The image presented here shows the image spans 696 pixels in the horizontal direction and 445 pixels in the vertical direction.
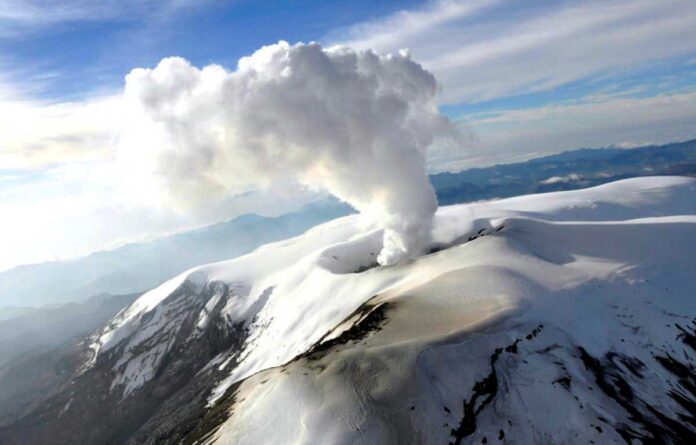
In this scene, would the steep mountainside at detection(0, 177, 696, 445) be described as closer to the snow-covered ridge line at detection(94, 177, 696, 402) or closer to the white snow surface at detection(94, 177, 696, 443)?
the white snow surface at detection(94, 177, 696, 443)

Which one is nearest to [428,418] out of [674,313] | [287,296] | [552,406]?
[552,406]

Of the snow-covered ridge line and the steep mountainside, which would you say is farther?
the snow-covered ridge line

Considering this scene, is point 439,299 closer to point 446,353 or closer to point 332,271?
point 446,353

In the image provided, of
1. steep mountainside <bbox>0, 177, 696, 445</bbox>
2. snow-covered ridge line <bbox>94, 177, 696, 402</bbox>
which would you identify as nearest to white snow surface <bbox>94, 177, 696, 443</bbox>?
steep mountainside <bbox>0, 177, 696, 445</bbox>

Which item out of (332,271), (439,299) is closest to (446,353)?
(439,299)

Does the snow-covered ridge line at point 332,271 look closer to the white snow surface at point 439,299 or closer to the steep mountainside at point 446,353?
the white snow surface at point 439,299

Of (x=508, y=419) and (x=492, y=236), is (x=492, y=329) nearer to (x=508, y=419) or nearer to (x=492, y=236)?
(x=508, y=419)
